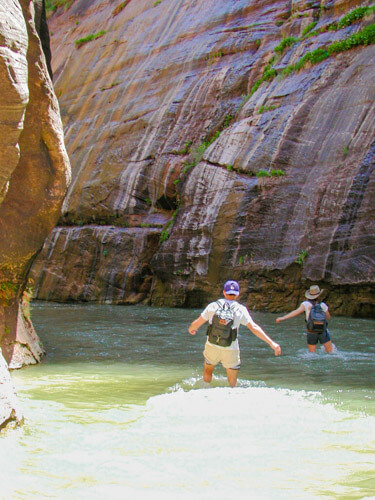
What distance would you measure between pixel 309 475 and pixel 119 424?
5.94 ft

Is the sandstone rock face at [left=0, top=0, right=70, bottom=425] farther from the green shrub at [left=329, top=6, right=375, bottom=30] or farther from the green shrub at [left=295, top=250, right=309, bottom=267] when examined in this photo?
the green shrub at [left=329, top=6, right=375, bottom=30]

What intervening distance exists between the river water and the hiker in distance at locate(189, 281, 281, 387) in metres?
0.33

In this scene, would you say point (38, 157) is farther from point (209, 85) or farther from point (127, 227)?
point (209, 85)

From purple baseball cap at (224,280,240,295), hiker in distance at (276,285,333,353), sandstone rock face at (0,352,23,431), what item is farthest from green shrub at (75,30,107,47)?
sandstone rock face at (0,352,23,431)

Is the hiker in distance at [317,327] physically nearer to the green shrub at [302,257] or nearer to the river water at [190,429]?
the river water at [190,429]

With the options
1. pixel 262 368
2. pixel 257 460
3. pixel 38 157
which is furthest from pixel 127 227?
pixel 257 460

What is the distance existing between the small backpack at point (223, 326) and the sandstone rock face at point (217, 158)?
8.28 m

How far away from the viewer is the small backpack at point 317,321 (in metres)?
8.93

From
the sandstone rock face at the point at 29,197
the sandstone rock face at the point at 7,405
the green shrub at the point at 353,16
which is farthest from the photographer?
the green shrub at the point at 353,16

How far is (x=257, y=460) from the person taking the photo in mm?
3814

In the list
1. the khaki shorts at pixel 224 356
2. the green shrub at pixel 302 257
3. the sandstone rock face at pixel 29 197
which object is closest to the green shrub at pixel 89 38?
the green shrub at pixel 302 257

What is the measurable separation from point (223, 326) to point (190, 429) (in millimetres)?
1842

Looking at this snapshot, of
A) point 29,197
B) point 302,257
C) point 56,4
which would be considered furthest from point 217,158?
point 56,4

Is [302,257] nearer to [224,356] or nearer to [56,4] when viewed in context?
[224,356]
